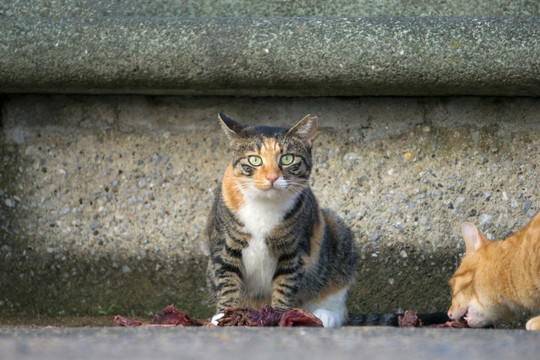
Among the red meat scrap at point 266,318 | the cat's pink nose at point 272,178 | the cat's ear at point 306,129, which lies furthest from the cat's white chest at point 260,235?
the red meat scrap at point 266,318

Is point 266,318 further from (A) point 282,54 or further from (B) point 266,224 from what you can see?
(A) point 282,54

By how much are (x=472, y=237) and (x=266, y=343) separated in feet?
5.38

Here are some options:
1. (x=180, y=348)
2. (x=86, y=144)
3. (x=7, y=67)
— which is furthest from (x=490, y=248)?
(x=7, y=67)

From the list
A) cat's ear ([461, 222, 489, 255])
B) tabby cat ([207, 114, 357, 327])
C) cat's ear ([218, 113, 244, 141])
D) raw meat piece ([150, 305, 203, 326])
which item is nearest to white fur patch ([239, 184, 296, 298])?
tabby cat ([207, 114, 357, 327])

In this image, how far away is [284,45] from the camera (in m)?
3.48

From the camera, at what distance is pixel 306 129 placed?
3.37 metres

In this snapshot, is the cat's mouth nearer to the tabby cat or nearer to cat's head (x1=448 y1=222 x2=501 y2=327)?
cat's head (x1=448 y1=222 x2=501 y2=327)

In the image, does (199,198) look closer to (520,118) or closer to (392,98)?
(392,98)

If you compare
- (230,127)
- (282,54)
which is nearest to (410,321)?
(230,127)

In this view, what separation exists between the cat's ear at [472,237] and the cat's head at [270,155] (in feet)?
2.42

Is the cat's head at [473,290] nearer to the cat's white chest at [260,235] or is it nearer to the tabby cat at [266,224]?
the tabby cat at [266,224]

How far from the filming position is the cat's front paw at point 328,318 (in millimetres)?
3399

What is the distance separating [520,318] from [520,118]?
3.26 ft

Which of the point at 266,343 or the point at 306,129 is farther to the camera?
the point at 306,129
